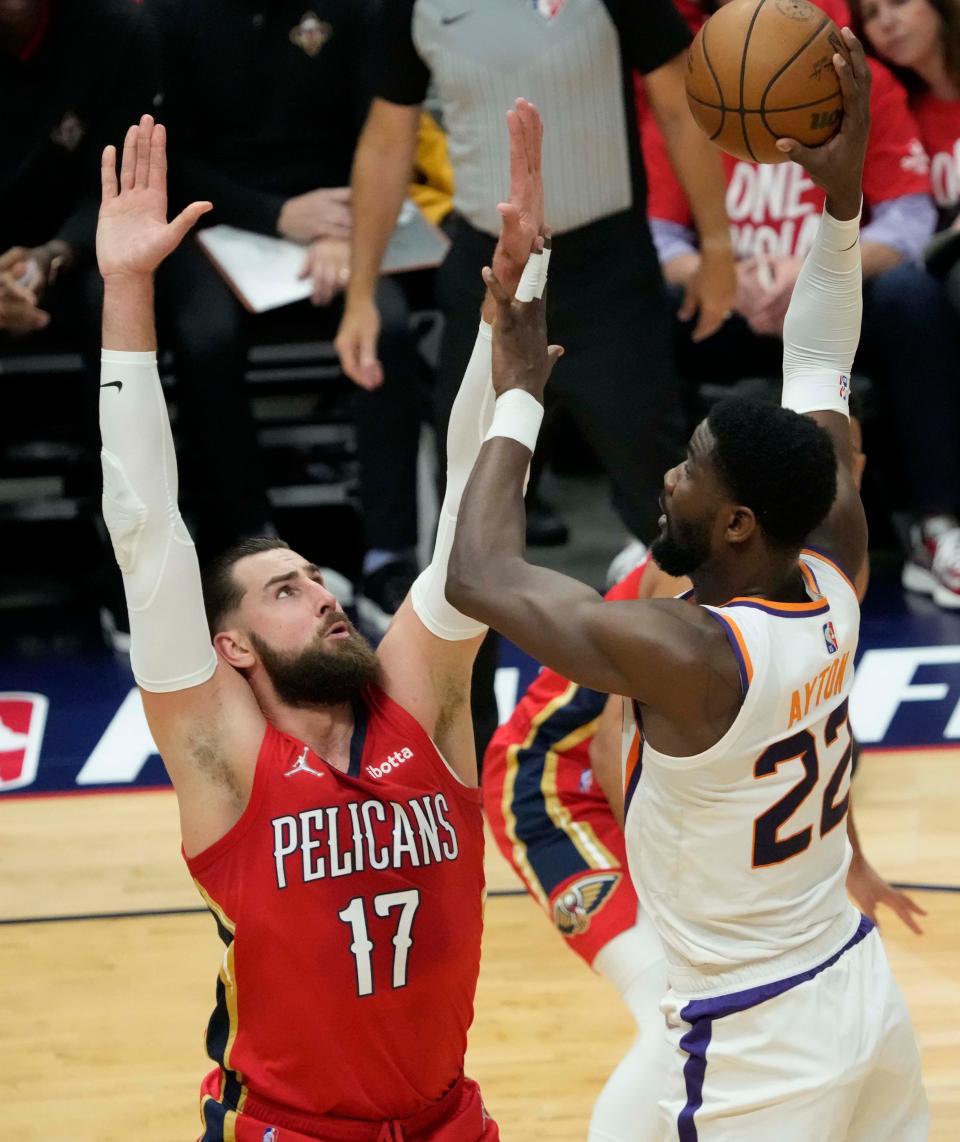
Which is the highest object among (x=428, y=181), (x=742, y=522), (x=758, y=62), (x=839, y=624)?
(x=758, y=62)

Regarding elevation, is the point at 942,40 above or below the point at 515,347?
below

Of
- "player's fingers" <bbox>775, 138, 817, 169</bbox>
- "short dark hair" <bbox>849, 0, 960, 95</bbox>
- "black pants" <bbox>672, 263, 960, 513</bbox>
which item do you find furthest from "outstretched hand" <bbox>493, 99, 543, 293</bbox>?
"short dark hair" <bbox>849, 0, 960, 95</bbox>

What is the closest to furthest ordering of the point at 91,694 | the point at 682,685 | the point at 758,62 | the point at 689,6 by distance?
the point at 682,685
the point at 758,62
the point at 91,694
the point at 689,6

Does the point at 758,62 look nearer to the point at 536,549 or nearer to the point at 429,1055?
the point at 429,1055

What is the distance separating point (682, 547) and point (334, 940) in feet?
2.78

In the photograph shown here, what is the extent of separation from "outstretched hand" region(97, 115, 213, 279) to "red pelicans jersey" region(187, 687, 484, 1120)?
798mm

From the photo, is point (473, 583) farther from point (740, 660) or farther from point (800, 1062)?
point (800, 1062)

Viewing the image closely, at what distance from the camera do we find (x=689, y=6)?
6.45m

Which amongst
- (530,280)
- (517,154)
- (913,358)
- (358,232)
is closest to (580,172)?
(358,232)

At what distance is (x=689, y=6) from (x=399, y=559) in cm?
224

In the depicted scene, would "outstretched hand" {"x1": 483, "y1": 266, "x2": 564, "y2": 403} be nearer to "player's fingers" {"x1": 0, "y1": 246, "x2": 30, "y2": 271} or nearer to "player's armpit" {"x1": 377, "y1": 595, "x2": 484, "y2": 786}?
"player's armpit" {"x1": 377, "y1": 595, "x2": 484, "y2": 786}

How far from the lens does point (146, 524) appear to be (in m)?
2.79

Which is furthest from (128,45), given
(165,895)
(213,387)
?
(165,895)

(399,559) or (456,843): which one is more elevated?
(456,843)
